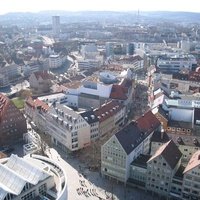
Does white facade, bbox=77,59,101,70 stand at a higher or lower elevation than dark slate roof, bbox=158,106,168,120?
lower

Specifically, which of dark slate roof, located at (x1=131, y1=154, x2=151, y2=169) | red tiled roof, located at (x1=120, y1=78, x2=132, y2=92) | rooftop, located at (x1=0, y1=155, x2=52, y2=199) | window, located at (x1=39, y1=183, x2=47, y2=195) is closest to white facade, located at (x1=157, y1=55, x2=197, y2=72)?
red tiled roof, located at (x1=120, y1=78, x2=132, y2=92)

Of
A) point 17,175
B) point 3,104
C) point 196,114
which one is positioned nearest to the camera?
point 17,175

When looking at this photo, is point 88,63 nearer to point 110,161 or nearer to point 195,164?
point 110,161

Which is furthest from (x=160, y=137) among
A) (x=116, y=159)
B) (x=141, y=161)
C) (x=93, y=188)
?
(x=93, y=188)

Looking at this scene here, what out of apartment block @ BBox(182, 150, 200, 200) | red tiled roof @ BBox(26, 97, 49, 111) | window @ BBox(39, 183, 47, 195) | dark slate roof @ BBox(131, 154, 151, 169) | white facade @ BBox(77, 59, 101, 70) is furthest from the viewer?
white facade @ BBox(77, 59, 101, 70)

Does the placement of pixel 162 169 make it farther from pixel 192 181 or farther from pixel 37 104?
pixel 37 104

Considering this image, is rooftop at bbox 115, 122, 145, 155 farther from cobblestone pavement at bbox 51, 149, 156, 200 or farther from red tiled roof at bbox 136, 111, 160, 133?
cobblestone pavement at bbox 51, 149, 156, 200
